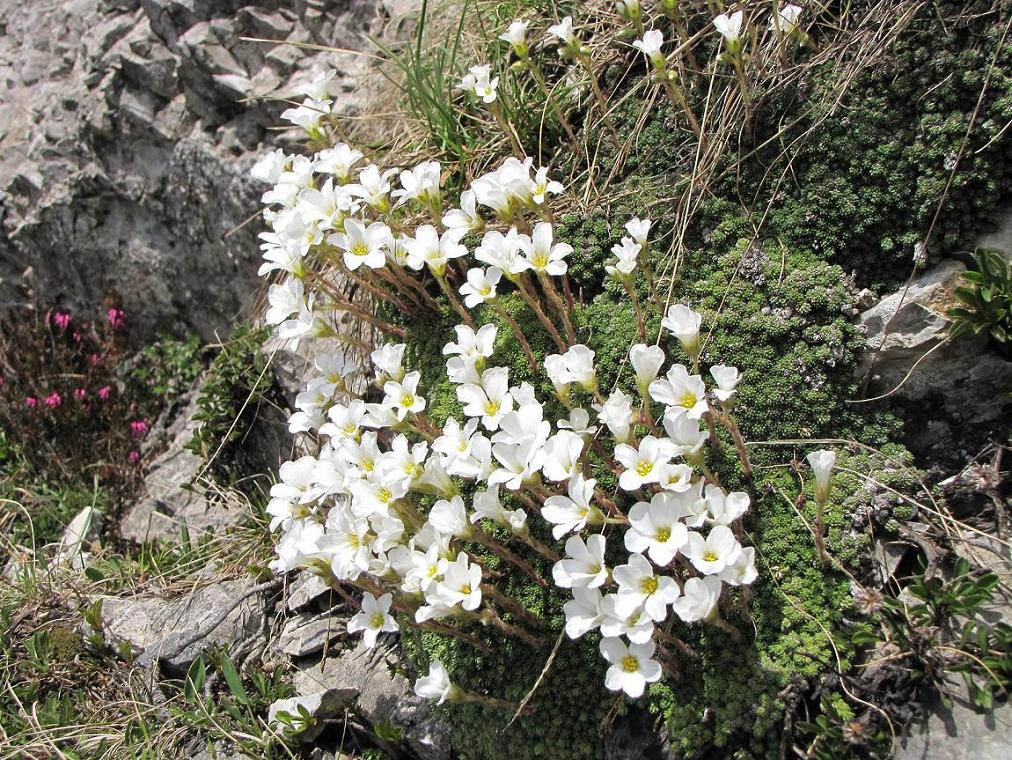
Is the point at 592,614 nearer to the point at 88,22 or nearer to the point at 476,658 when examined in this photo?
the point at 476,658

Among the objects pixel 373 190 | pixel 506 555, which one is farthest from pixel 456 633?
pixel 373 190

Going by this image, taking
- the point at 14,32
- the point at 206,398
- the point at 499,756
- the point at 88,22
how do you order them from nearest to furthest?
the point at 499,756 < the point at 206,398 < the point at 88,22 < the point at 14,32

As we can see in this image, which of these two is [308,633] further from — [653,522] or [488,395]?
[653,522]

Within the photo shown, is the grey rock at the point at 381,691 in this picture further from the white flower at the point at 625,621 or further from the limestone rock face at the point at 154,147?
the limestone rock face at the point at 154,147

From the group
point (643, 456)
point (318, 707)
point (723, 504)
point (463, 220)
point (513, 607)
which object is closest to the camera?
point (723, 504)

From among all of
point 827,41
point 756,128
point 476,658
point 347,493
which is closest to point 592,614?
point 476,658

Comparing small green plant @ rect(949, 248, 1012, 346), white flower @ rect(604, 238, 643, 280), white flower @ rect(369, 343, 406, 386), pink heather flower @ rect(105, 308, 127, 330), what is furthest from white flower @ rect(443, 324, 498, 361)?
pink heather flower @ rect(105, 308, 127, 330)

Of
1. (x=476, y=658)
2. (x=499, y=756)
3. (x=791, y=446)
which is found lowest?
(x=499, y=756)
